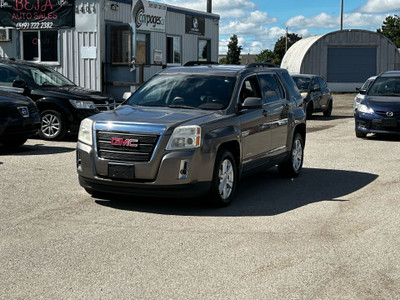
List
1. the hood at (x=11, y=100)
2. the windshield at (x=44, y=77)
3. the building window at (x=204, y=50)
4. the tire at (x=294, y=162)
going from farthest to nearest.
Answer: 1. the building window at (x=204, y=50)
2. the windshield at (x=44, y=77)
3. the hood at (x=11, y=100)
4. the tire at (x=294, y=162)

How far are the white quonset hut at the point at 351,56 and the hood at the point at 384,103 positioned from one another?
30696 millimetres

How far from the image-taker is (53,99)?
14.6m

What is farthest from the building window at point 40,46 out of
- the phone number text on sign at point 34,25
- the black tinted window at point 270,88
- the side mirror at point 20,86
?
the black tinted window at point 270,88

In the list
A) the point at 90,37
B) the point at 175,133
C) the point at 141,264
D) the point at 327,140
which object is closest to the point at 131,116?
the point at 175,133

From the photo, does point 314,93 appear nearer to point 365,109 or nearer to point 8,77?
point 365,109

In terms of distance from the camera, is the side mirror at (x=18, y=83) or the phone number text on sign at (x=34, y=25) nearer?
the side mirror at (x=18, y=83)

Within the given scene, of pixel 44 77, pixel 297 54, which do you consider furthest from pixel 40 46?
pixel 297 54

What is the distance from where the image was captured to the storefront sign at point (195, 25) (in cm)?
2773

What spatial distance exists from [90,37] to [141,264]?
58.3ft

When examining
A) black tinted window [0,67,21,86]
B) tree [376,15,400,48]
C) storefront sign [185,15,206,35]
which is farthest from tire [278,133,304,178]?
tree [376,15,400,48]

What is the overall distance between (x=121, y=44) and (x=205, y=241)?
17.2 meters

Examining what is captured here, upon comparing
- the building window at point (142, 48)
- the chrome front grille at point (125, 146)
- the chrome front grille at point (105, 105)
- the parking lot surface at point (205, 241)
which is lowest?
the parking lot surface at point (205, 241)

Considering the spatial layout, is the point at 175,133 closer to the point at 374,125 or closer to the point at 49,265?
the point at 49,265

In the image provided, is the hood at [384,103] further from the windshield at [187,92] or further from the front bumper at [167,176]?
the front bumper at [167,176]
